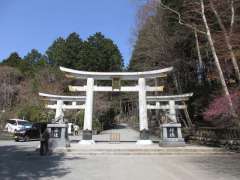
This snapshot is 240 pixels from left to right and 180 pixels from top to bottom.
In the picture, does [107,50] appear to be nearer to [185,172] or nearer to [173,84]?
[173,84]

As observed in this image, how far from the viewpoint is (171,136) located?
16938 millimetres

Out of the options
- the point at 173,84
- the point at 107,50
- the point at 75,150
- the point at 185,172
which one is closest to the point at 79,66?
the point at 107,50

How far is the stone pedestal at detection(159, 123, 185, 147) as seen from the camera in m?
16.5

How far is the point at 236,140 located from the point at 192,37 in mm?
9277

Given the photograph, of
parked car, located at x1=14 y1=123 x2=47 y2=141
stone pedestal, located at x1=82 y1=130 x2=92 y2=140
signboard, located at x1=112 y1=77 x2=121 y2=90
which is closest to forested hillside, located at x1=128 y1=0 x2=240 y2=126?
signboard, located at x1=112 y1=77 x2=121 y2=90

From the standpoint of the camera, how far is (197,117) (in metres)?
24.3

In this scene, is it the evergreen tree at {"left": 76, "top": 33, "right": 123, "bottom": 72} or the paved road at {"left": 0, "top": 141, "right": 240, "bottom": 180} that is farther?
the evergreen tree at {"left": 76, "top": 33, "right": 123, "bottom": 72}

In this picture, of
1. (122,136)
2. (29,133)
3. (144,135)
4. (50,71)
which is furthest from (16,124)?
(144,135)

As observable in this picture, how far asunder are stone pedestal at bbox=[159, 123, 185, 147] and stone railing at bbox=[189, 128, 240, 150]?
1991 millimetres

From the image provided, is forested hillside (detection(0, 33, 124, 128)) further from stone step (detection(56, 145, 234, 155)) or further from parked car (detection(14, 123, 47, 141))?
stone step (detection(56, 145, 234, 155))

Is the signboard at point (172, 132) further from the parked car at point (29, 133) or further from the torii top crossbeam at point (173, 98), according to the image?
the parked car at point (29, 133)

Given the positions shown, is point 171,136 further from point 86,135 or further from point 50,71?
point 50,71

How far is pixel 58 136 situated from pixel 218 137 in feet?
30.7

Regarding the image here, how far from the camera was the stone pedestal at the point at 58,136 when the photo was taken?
15.8 metres
